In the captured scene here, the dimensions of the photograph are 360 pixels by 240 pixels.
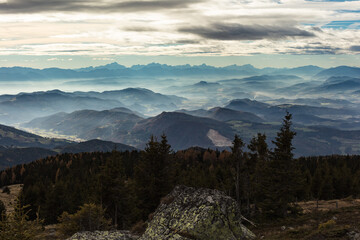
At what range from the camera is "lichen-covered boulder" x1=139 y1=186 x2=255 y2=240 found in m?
13.3

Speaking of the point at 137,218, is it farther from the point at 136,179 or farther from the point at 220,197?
the point at 220,197

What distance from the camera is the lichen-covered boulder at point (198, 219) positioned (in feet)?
43.8

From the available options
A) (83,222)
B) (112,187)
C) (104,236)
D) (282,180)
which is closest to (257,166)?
(282,180)

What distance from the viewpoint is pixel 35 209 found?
86438 mm

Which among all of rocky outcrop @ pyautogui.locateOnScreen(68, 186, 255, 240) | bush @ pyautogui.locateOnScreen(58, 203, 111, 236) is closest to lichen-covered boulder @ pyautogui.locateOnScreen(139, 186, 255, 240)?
rocky outcrop @ pyautogui.locateOnScreen(68, 186, 255, 240)

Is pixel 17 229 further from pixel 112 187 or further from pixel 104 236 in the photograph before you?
pixel 112 187

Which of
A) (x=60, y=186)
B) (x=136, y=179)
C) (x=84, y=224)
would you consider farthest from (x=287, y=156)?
(x=60, y=186)

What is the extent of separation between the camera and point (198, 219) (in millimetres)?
13539

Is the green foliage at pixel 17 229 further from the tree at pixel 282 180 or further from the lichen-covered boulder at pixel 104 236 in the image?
the tree at pixel 282 180

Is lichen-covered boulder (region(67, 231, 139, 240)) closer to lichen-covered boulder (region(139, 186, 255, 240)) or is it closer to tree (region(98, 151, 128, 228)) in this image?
lichen-covered boulder (region(139, 186, 255, 240))

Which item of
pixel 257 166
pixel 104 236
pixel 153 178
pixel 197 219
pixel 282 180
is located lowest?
pixel 153 178

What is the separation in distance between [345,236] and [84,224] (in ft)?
84.1

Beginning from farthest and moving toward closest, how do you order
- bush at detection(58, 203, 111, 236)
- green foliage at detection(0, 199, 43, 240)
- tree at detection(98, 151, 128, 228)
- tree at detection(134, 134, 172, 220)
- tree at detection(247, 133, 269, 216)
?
tree at detection(247, 133, 269, 216), tree at detection(134, 134, 172, 220), tree at detection(98, 151, 128, 228), bush at detection(58, 203, 111, 236), green foliage at detection(0, 199, 43, 240)

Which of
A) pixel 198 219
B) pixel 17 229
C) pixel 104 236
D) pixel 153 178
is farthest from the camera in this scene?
pixel 153 178
